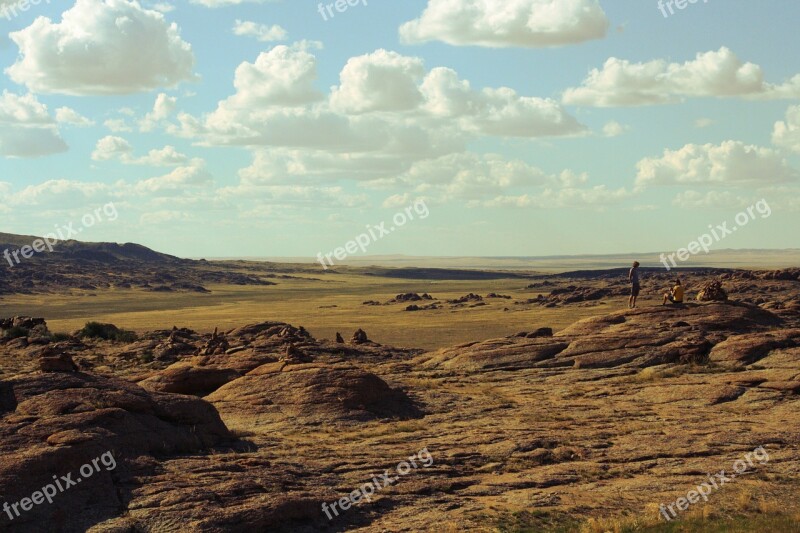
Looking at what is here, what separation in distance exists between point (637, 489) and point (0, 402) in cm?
1590

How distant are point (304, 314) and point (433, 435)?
79939mm

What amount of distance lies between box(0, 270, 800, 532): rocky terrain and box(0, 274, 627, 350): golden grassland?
28.1 metres

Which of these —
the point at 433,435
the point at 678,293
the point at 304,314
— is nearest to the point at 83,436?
the point at 433,435

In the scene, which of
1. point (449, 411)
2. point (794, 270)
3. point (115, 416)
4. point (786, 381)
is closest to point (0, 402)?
point (115, 416)

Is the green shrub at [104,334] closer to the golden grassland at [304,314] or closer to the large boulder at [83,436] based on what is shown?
the golden grassland at [304,314]

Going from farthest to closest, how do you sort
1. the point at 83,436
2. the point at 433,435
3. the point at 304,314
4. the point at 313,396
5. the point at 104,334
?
the point at 304,314 < the point at 104,334 < the point at 313,396 < the point at 433,435 < the point at 83,436

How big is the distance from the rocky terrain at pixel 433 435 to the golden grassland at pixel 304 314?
1104 inches

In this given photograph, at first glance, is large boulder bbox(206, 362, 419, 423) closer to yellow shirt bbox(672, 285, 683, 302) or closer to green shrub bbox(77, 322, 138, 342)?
yellow shirt bbox(672, 285, 683, 302)

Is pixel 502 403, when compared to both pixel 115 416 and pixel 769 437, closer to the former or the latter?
pixel 769 437

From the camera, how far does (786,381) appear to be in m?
28.9

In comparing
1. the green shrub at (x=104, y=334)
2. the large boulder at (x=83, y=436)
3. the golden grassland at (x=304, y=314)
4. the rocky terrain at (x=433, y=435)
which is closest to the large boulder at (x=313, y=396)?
the rocky terrain at (x=433, y=435)

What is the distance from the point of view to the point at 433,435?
24.4 m

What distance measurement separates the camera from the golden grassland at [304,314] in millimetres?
75062

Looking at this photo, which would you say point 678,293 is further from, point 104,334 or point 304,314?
point 304,314
